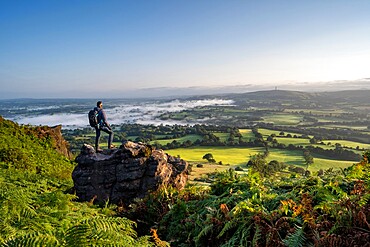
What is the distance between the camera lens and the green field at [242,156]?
57.1 meters

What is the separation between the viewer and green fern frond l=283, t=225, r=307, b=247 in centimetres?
390

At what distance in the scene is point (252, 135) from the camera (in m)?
92.4

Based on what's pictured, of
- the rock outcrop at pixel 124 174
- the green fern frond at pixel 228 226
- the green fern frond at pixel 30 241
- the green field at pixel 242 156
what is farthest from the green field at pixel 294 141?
the green fern frond at pixel 30 241

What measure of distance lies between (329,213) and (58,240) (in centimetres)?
413

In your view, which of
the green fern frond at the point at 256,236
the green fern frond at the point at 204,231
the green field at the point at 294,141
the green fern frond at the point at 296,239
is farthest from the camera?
the green field at the point at 294,141

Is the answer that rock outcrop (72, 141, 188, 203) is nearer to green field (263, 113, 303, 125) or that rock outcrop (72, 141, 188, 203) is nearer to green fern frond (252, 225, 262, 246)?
green fern frond (252, 225, 262, 246)

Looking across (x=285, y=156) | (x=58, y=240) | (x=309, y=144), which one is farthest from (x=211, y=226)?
(x=309, y=144)

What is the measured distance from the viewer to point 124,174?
11.2 meters

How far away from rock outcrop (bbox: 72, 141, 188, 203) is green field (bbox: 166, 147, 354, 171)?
143ft

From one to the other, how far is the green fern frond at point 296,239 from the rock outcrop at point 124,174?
725 centimetres

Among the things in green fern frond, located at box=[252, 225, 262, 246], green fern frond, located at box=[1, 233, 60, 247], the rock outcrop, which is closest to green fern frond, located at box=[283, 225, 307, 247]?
green fern frond, located at box=[252, 225, 262, 246]

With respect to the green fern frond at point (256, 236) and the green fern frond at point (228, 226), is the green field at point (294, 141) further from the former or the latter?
the green fern frond at point (256, 236)

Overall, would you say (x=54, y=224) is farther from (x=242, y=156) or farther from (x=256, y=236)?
(x=242, y=156)

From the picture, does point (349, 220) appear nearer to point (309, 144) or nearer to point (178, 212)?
point (178, 212)
